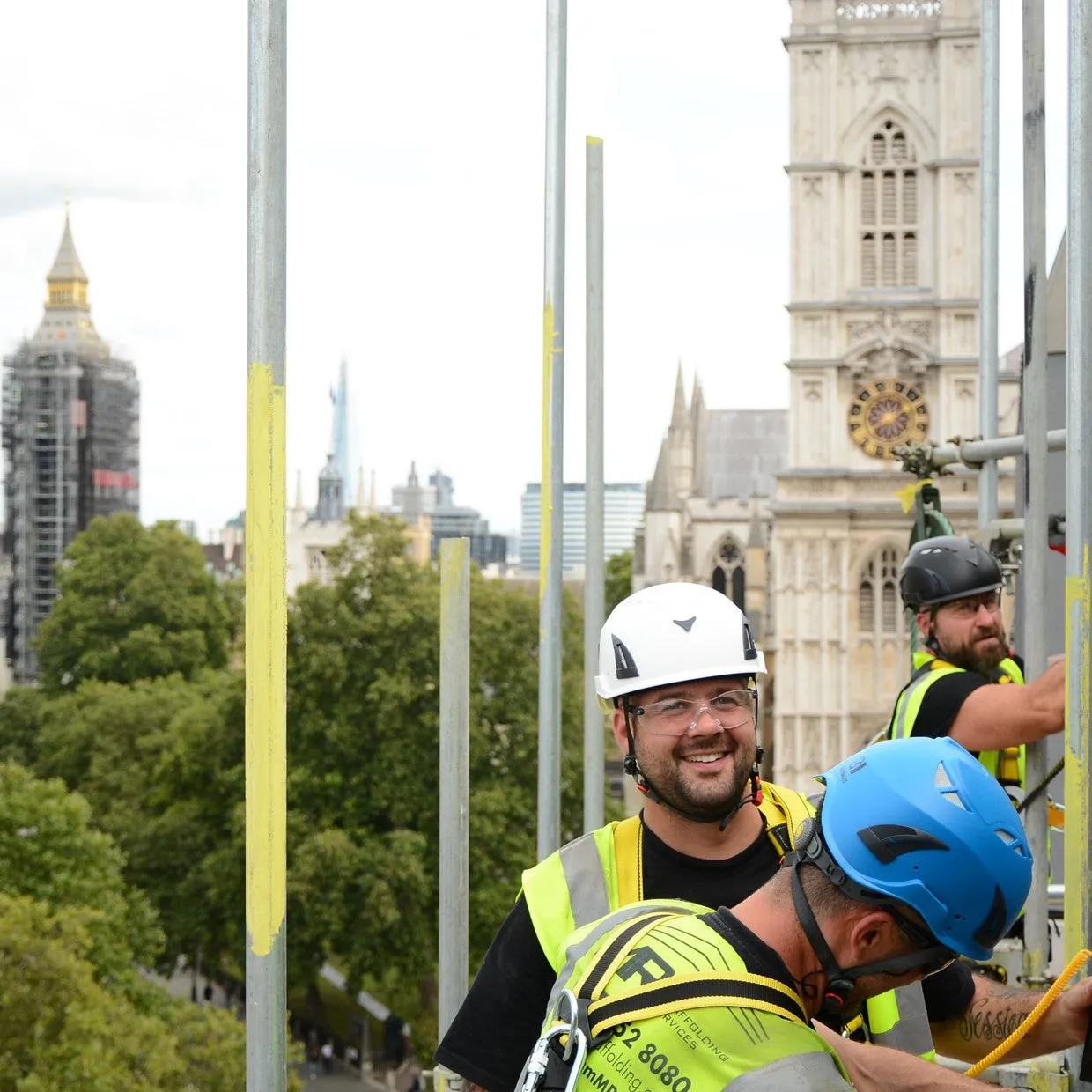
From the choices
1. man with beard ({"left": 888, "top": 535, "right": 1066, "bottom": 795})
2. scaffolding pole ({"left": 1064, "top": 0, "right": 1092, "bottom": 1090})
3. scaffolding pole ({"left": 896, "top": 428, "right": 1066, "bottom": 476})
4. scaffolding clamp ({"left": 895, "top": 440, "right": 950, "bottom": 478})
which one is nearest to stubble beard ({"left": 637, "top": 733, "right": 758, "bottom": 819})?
scaffolding pole ({"left": 1064, "top": 0, "right": 1092, "bottom": 1090})

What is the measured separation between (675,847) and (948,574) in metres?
1.58

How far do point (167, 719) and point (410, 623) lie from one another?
37.0ft

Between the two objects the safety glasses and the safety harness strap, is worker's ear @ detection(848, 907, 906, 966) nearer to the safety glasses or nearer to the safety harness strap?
the safety harness strap

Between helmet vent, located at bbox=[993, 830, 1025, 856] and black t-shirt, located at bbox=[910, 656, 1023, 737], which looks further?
black t-shirt, located at bbox=[910, 656, 1023, 737]

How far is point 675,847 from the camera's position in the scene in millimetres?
3178

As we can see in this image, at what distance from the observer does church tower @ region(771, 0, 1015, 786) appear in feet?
156

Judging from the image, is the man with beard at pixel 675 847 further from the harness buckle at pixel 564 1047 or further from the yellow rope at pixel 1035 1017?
the harness buckle at pixel 564 1047

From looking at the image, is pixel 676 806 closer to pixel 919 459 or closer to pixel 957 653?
pixel 957 653

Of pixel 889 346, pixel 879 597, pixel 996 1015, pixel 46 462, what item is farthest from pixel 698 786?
pixel 46 462

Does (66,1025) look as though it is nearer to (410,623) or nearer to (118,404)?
(410,623)

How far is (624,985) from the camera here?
2.19 meters

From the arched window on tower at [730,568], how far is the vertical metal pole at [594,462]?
5359 centimetres

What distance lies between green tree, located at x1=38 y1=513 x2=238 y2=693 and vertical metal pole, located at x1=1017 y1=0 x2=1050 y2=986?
140 ft

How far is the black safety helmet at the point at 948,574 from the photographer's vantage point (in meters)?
4.49
